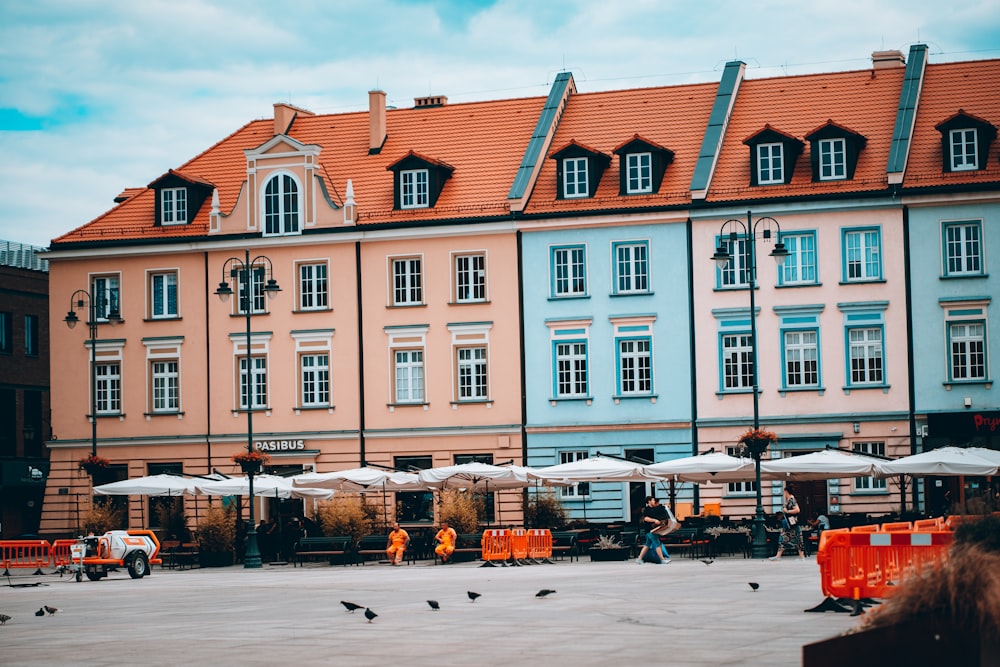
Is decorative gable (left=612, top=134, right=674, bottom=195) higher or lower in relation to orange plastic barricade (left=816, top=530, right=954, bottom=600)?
higher

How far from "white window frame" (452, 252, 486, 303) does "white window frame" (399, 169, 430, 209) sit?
8.67 feet

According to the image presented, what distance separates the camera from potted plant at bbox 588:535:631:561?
130ft

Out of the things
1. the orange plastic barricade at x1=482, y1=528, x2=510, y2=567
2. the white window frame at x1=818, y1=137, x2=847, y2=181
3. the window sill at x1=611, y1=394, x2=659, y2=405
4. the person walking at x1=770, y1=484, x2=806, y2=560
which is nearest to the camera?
the person walking at x1=770, y1=484, x2=806, y2=560

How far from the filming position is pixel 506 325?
171 ft

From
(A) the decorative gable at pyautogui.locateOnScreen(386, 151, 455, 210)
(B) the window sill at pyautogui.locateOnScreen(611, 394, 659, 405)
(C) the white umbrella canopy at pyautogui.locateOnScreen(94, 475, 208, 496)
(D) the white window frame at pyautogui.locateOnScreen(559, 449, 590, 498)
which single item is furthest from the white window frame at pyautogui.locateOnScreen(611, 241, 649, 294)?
(C) the white umbrella canopy at pyautogui.locateOnScreen(94, 475, 208, 496)

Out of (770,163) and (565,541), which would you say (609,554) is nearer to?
(565,541)

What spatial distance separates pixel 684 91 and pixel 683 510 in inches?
602

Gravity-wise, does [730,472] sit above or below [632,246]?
below

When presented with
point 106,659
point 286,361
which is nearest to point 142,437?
point 286,361

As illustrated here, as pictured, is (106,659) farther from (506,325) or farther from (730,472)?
(506,325)

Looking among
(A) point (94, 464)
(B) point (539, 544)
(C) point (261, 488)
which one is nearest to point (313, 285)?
(A) point (94, 464)

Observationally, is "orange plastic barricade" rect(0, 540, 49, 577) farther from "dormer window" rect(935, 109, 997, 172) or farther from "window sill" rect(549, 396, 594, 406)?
"dormer window" rect(935, 109, 997, 172)

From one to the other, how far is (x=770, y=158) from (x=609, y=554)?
→ 16774 millimetres

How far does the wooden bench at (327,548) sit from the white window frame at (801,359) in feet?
48.9
